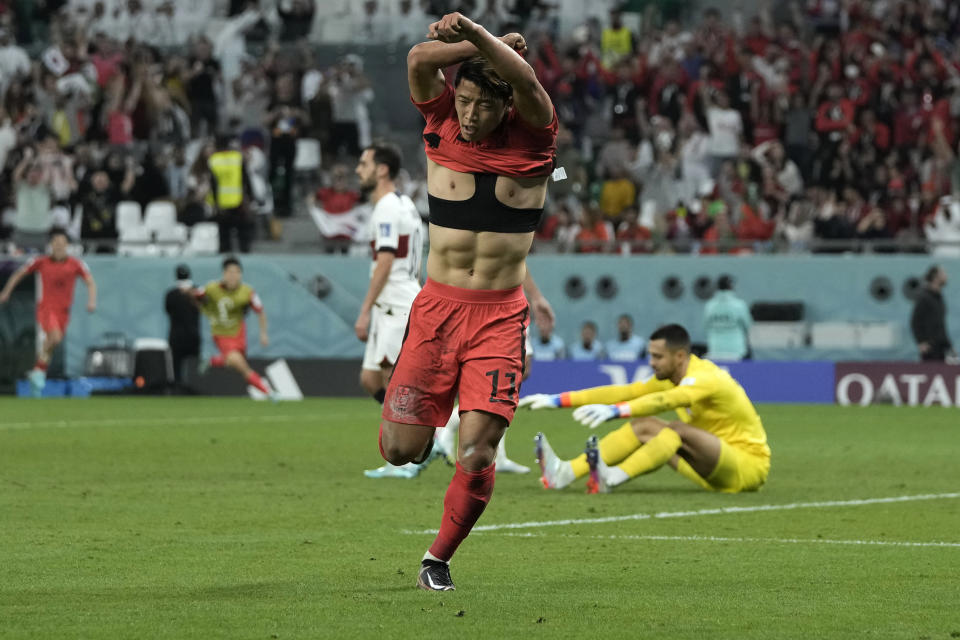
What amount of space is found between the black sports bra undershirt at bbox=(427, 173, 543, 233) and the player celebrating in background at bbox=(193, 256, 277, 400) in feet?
52.7

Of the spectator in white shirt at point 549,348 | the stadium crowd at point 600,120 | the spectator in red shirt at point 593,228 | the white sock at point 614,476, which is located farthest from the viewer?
the stadium crowd at point 600,120

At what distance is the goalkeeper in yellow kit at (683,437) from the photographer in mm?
11664

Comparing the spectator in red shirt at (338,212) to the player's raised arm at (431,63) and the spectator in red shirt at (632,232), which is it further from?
the player's raised arm at (431,63)

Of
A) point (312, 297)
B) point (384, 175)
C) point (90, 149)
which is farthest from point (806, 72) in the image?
point (384, 175)

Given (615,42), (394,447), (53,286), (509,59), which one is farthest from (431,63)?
(615,42)

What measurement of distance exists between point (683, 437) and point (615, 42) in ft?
64.7

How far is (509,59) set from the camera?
22.8ft

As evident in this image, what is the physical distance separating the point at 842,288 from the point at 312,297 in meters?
7.77

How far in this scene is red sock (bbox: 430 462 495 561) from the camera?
23.9 ft

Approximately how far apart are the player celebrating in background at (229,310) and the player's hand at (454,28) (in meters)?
16.7

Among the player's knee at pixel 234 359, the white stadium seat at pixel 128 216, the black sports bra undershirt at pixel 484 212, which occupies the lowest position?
the player's knee at pixel 234 359

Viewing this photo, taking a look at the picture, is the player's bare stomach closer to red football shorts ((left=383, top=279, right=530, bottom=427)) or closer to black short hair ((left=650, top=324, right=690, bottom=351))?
red football shorts ((left=383, top=279, right=530, bottom=427))

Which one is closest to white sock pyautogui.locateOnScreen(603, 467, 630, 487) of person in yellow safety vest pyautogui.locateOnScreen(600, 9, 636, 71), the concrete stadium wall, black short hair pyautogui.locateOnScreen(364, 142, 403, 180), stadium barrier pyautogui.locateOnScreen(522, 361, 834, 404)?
black short hair pyautogui.locateOnScreen(364, 142, 403, 180)

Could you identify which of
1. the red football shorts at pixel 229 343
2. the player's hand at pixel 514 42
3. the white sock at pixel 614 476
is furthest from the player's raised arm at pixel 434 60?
the red football shorts at pixel 229 343
